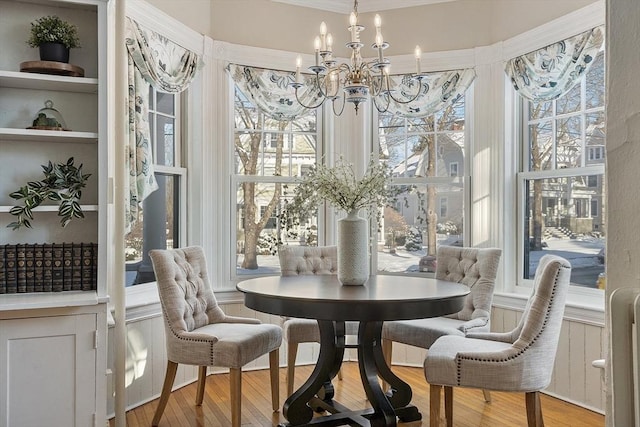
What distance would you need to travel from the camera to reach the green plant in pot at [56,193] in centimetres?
263

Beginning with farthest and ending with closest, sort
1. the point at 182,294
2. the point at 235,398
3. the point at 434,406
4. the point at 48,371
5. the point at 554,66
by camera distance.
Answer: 1. the point at 554,66
2. the point at 182,294
3. the point at 235,398
4. the point at 434,406
5. the point at 48,371

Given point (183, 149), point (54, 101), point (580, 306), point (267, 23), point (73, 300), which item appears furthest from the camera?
point (267, 23)

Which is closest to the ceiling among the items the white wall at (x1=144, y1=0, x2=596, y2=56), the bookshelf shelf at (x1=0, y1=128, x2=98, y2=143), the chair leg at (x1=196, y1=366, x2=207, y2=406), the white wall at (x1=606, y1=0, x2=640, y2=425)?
the white wall at (x1=144, y1=0, x2=596, y2=56)

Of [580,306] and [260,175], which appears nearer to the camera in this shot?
[580,306]

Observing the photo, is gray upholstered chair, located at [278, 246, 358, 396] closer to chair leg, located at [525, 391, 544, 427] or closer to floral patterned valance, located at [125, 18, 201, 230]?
floral patterned valance, located at [125, 18, 201, 230]

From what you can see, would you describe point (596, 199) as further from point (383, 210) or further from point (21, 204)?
point (21, 204)

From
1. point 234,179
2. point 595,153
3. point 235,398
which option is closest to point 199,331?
point 235,398

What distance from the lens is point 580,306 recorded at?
352cm

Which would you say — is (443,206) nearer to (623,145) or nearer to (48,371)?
(48,371)

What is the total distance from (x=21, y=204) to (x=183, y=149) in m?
1.58

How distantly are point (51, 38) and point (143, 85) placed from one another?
92 centimetres

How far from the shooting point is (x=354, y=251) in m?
3.12

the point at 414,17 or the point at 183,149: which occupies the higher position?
the point at 414,17

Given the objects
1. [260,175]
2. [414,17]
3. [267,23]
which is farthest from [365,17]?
[260,175]
